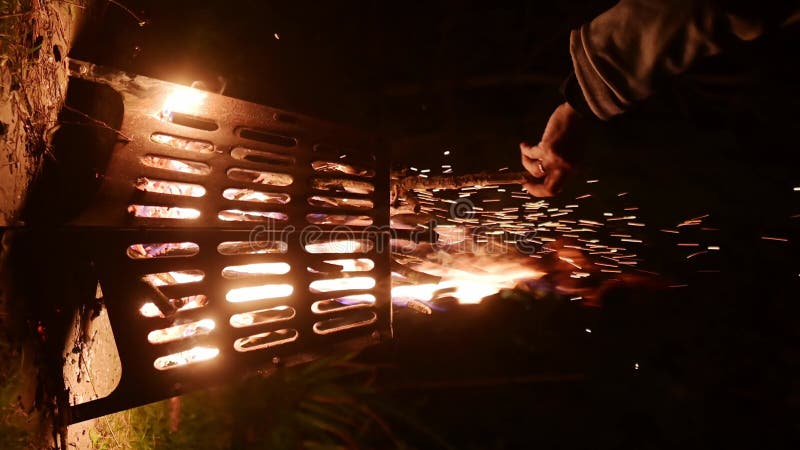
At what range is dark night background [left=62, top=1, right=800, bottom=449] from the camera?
372 cm

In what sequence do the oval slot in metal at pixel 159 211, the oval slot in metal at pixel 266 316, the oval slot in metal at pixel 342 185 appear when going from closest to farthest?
the oval slot in metal at pixel 159 211, the oval slot in metal at pixel 266 316, the oval slot in metal at pixel 342 185

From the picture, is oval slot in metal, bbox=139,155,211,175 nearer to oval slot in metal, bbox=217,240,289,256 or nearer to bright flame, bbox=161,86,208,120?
bright flame, bbox=161,86,208,120

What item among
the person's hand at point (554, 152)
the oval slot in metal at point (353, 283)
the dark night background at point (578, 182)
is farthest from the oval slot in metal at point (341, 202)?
the dark night background at point (578, 182)

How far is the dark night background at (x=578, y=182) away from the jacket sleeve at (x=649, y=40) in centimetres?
196

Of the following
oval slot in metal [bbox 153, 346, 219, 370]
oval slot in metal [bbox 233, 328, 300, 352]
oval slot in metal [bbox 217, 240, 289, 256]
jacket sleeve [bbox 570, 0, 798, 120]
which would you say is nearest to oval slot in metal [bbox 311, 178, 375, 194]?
oval slot in metal [bbox 217, 240, 289, 256]

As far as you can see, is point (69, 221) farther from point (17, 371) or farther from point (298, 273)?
point (298, 273)

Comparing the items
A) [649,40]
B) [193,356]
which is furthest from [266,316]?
[649,40]

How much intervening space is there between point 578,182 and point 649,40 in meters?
3.86

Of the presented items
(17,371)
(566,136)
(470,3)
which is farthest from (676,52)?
(470,3)

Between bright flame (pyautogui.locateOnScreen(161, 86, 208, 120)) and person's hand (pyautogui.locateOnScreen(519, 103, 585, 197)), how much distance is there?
1.71m

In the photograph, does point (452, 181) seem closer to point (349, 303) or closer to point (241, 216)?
point (349, 303)

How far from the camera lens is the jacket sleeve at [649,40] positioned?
125cm

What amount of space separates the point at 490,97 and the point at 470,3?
4.48 feet

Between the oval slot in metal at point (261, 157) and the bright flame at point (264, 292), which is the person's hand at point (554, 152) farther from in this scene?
the bright flame at point (264, 292)
